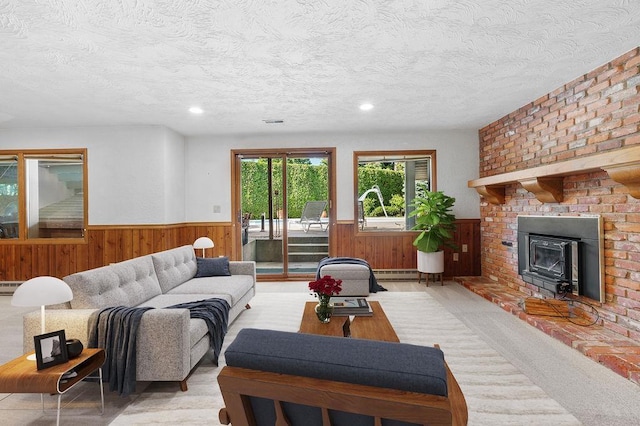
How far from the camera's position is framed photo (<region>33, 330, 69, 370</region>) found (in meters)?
2.00

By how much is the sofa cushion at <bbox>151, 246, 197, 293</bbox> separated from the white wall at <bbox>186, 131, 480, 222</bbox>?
5.95 ft

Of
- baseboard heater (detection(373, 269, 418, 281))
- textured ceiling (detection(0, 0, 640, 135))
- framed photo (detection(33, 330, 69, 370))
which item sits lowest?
baseboard heater (detection(373, 269, 418, 281))

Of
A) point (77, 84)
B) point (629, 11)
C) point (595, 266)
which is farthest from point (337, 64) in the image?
point (595, 266)

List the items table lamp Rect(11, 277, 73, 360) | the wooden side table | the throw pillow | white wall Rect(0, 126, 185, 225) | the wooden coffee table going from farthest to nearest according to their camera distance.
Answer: white wall Rect(0, 126, 185, 225)
the throw pillow
the wooden coffee table
table lamp Rect(11, 277, 73, 360)
the wooden side table

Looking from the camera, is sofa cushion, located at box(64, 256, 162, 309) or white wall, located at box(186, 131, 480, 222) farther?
white wall, located at box(186, 131, 480, 222)

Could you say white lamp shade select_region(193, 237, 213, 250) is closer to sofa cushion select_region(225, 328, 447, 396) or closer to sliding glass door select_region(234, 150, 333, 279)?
sliding glass door select_region(234, 150, 333, 279)

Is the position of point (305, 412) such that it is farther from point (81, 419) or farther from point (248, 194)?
point (248, 194)

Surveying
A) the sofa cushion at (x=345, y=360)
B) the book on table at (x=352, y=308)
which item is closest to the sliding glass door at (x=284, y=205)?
the book on table at (x=352, y=308)

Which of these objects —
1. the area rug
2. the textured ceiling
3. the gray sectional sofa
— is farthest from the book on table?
the textured ceiling

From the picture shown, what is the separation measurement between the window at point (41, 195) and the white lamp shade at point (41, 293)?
401 cm

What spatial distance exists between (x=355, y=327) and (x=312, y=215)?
362cm

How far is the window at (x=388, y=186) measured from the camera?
6117 millimetres

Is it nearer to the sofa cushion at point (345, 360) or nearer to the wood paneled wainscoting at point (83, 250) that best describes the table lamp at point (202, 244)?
the wood paneled wainscoting at point (83, 250)

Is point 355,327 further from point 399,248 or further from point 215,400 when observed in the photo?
point 399,248
